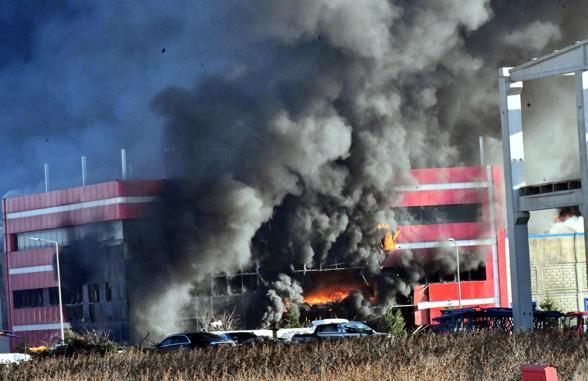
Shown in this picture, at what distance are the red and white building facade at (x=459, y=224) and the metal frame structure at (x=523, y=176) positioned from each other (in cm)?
3476

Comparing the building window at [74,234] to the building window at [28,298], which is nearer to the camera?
the building window at [74,234]

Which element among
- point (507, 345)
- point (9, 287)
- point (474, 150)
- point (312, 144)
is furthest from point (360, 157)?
point (507, 345)

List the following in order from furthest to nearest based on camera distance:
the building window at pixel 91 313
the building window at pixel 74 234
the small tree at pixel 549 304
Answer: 1. the building window at pixel 91 313
2. the building window at pixel 74 234
3. the small tree at pixel 549 304

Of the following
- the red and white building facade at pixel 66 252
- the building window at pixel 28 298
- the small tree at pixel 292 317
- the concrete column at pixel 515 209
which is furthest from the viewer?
the building window at pixel 28 298

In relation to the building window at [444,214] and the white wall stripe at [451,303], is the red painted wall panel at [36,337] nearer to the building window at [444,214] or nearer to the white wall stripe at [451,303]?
the white wall stripe at [451,303]

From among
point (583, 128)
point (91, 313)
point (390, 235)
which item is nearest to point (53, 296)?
point (91, 313)

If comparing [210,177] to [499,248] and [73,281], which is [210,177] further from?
[499,248]

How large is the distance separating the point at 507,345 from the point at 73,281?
59.1 meters

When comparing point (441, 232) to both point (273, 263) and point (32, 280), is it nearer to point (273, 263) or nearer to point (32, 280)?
point (273, 263)

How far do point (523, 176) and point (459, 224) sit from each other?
36.1m

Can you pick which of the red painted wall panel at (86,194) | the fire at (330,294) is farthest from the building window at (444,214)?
the red painted wall panel at (86,194)

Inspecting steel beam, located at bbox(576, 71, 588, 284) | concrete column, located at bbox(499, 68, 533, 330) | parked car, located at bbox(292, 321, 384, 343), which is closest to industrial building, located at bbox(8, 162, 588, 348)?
parked car, located at bbox(292, 321, 384, 343)

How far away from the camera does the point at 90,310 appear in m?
85.7

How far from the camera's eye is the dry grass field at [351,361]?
26.1 meters
